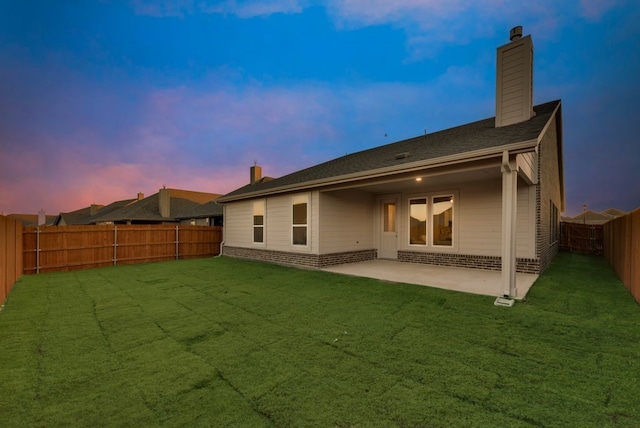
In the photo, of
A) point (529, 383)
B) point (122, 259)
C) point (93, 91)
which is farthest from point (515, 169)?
point (93, 91)

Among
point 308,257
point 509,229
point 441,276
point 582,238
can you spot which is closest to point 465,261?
point 441,276

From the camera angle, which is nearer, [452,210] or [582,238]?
[452,210]

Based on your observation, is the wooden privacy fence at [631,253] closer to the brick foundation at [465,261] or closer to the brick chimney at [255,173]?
the brick foundation at [465,261]


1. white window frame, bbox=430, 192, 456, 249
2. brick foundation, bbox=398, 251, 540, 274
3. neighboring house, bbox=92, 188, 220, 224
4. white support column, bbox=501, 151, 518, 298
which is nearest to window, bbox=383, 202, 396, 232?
brick foundation, bbox=398, 251, 540, 274

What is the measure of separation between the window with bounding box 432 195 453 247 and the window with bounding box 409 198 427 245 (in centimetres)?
32

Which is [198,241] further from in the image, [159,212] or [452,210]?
[159,212]

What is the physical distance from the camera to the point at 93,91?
35.7 feet

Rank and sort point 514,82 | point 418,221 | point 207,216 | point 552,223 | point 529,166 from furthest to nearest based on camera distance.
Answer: point 207,216
point 552,223
point 418,221
point 514,82
point 529,166

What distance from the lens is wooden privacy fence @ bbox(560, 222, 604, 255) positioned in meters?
13.1

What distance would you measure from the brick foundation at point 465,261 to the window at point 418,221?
0.46 m

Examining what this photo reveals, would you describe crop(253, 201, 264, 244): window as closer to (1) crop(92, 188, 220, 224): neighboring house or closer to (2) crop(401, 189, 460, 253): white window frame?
(2) crop(401, 189, 460, 253): white window frame

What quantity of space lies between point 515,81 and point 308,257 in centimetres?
826

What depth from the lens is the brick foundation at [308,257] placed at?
29.0 feet

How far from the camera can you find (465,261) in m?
8.22
